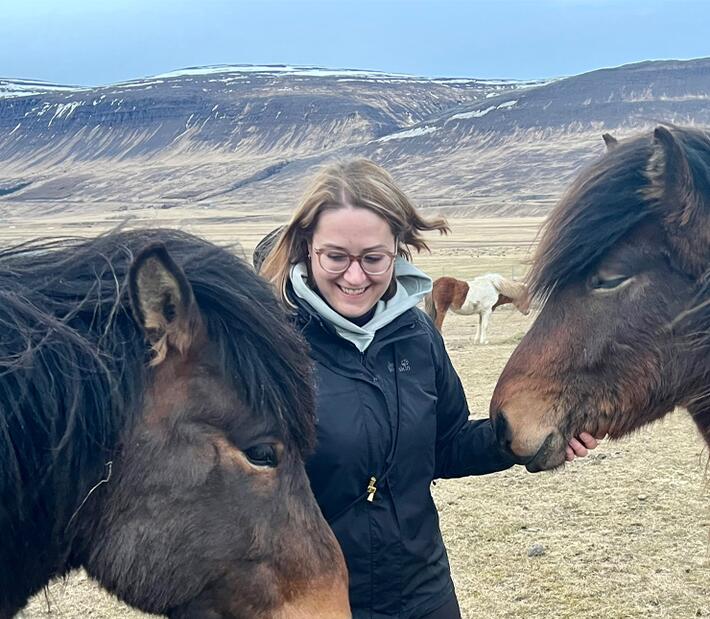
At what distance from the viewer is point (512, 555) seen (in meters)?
5.45

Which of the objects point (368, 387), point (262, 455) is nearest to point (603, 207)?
point (368, 387)

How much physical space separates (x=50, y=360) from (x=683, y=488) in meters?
6.09

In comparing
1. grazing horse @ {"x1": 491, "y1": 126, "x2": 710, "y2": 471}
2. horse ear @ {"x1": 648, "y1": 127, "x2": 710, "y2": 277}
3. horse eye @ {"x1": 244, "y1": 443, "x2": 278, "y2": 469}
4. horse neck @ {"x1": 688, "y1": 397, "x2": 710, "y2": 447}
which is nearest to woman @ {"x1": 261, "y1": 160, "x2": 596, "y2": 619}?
grazing horse @ {"x1": 491, "y1": 126, "x2": 710, "y2": 471}

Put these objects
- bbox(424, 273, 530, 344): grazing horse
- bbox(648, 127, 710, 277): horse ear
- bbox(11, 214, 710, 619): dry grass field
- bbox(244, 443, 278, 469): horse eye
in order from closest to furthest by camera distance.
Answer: bbox(244, 443, 278, 469): horse eye < bbox(648, 127, 710, 277): horse ear < bbox(11, 214, 710, 619): dry grass field < bbox(424, 273, 530, 344): grazing horse

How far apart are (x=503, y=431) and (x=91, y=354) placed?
167cm

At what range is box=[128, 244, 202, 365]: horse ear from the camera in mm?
1802

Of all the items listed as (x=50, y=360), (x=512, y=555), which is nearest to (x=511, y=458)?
(x=50, y=360)

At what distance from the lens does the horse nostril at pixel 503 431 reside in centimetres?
288

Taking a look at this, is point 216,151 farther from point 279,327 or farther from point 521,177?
point 279,327

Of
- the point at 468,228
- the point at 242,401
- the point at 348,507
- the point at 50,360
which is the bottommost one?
the point at 468,228

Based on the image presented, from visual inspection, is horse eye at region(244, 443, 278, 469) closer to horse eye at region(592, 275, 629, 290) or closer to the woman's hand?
the woman's hand

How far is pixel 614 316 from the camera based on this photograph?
2.83 metres

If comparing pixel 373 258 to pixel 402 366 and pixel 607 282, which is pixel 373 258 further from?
pixel 607 282

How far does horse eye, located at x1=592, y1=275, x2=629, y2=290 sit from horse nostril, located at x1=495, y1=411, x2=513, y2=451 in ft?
2.07
